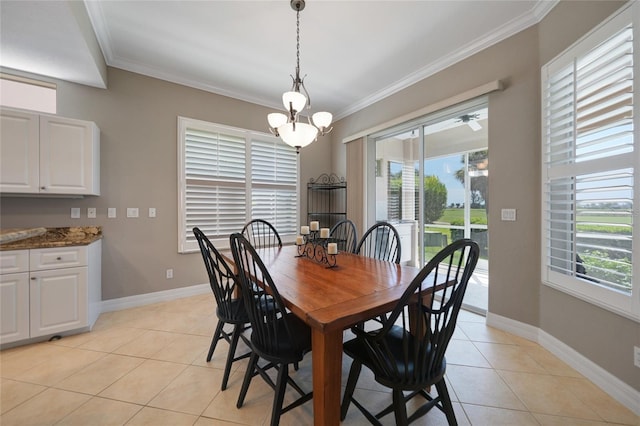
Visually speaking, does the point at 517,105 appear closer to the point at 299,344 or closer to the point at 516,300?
the point at 516,300

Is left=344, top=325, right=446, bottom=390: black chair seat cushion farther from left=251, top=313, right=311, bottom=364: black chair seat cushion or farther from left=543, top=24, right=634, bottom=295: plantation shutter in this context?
left=543, top=24, right=634, bottom=295: plantation shutter

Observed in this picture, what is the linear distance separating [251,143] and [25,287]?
280 centimetres

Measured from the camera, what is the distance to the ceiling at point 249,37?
81.6 inches

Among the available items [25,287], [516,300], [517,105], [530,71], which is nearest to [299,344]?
[516,300]

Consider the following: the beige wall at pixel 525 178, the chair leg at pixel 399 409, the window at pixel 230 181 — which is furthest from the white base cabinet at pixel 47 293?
the beige wall at pixel 525 178

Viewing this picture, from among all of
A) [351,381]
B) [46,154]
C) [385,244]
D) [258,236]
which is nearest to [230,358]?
[351,381]

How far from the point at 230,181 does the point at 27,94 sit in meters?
2.11

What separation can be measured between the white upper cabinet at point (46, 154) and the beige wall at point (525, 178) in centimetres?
393

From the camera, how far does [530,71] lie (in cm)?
224

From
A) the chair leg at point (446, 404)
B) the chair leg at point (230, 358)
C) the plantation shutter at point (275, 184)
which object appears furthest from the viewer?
the plantation shutter at point (275, 184)

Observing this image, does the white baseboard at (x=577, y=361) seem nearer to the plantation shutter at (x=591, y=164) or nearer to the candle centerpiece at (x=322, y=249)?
the plantation shutter at (x=591, y=164)

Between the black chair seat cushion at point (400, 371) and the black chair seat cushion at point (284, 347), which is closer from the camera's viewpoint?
the black chair seat cushion at point (400, 371)

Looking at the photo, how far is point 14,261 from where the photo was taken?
6.86 ft

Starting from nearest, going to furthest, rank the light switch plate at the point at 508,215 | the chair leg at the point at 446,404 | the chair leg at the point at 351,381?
the chair leg at the point at 446,404 < the chair leg at the point at 351,381 < the light switch plate at the point at 508,215
